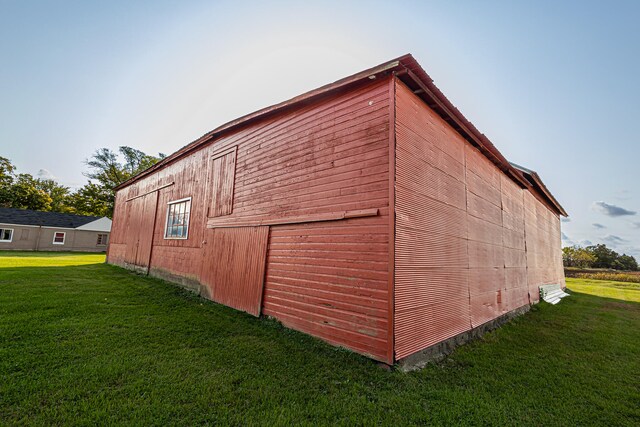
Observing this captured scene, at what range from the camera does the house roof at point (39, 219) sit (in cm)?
2595

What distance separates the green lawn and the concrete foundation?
0.45ft

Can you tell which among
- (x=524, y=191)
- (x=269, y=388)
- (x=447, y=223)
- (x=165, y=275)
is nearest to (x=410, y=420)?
(x=269, y=388)

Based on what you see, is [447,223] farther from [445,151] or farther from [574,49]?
[574,49]

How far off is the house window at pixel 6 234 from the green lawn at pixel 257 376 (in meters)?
29.6

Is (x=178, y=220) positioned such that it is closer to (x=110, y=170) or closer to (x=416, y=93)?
(x=416, y=93)

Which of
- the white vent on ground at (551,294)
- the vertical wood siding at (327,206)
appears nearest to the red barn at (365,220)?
the vertical wood siding at (327,206)

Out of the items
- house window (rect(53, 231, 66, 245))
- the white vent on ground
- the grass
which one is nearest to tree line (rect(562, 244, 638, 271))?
the grass

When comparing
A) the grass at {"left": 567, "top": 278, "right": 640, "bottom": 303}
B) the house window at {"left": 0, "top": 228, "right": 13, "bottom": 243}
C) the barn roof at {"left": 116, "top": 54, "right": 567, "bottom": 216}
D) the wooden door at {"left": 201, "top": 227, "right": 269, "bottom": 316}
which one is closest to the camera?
the barn roof at {"left": 116, "top": 54, "right": 567, "bottom": 216}

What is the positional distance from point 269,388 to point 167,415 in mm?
1057

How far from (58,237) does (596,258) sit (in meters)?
71.0

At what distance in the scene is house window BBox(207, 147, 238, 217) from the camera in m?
7.42

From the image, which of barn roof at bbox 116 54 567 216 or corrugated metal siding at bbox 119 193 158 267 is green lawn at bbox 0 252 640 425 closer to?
barn roof at bbox 116 54 567 216

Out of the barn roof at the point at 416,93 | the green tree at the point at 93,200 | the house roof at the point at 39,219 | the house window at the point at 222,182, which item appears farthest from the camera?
the green tree at the point at 93,200

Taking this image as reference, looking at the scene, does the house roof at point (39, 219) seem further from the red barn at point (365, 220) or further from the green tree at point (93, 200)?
the red barn at point (365, 220)
